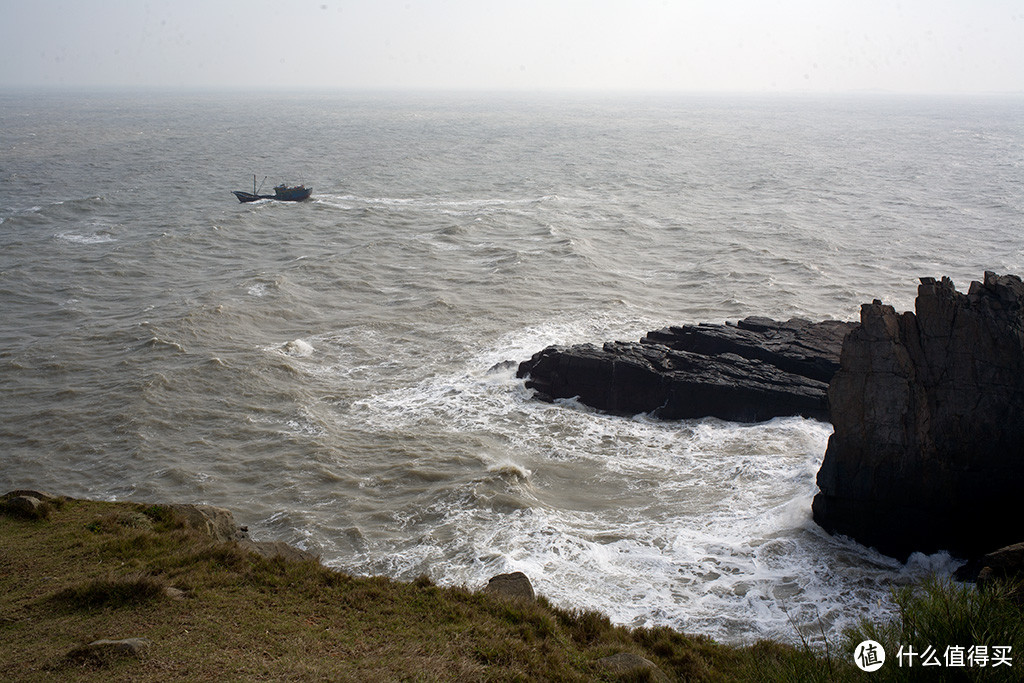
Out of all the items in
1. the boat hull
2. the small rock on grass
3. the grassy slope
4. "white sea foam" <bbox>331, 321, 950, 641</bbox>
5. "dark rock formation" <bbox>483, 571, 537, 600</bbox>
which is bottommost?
"white sea foam" <bbox>331, 321, 950, 641</bbox>

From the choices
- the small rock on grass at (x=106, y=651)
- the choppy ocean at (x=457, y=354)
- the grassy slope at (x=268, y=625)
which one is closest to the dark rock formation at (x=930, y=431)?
the choppy ocean at (x=457, y=354)

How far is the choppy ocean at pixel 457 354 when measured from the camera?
18688mm

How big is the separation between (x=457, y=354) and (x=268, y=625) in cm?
1944

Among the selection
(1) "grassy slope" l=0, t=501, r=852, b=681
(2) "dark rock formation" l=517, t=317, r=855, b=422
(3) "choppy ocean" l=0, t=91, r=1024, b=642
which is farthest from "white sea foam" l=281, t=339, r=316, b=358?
(1) "grassy slope" l=0, t=501, r=852, b=681

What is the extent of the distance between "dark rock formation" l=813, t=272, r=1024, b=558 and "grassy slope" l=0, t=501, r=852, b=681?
21.3 ft

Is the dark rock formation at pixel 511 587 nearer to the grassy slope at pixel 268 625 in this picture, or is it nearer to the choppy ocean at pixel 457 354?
the grassy slope at pixel 268 625

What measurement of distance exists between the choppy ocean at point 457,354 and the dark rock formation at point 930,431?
1.18 metres

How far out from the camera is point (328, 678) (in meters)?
11.5

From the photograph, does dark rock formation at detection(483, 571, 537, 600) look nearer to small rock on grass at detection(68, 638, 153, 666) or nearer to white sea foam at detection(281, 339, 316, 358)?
small rock on grass at detection(68, 638, 153, 666)

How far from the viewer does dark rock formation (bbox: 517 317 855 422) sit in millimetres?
25266

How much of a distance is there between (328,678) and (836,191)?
7478cm

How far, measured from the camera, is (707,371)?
26266mm

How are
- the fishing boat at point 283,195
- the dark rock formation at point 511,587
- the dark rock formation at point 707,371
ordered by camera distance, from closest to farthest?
the dark rock formation at point 511,587 → the dark rock formation at point 707,371 → the fishing boat at point 283,195

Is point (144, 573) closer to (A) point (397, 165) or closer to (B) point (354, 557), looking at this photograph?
(B) point (354, 557)
